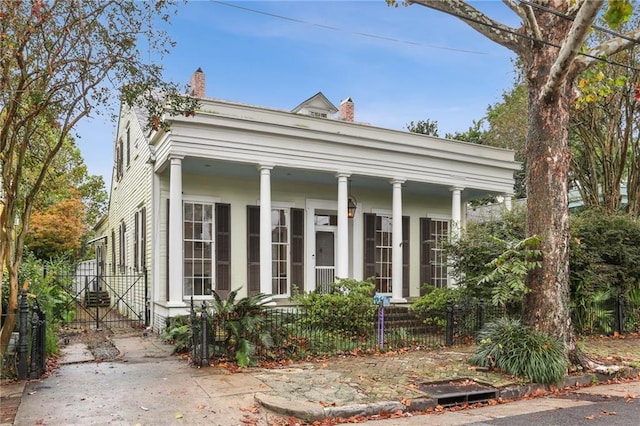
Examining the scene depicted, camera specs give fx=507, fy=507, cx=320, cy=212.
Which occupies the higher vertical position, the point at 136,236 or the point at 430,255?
the point at 136,236

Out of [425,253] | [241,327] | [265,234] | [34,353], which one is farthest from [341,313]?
[425,253]

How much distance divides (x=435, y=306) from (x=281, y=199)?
5045 millimetres

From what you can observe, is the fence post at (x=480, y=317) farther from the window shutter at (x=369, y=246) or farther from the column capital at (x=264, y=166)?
the column capital at (x=264, y=166)

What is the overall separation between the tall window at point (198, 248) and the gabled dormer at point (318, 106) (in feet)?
20.2

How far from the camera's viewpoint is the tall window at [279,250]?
1359cm

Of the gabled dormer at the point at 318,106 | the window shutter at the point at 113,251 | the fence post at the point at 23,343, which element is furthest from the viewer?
the window shutter at the point at 113,251

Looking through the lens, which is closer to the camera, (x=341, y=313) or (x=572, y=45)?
(x=572, y=45)

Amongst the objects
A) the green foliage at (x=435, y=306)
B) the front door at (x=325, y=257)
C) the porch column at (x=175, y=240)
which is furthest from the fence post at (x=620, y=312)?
the porch column at (x=175, y=240)

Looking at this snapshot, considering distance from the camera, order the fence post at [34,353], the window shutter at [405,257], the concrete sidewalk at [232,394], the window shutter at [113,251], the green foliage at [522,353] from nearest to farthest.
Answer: the concrete sidewalk at [232,394]
the fence post at [34,353]
the green foliage at [522,353]
the window shutter at [405,257]
the window shutter at [113,251]

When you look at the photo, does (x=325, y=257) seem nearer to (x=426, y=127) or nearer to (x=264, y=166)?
(x=264, y=166)

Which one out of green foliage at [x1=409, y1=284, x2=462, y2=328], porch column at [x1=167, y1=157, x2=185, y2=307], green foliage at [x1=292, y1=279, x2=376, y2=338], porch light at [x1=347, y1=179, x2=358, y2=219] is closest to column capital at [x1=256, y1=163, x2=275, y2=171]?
porch column at [x1=167, y1=157, x2=185, y2=307]

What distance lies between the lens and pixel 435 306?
37.4ft

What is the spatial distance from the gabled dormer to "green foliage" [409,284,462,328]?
8140 millimetres

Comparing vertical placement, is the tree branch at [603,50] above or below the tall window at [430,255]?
above
